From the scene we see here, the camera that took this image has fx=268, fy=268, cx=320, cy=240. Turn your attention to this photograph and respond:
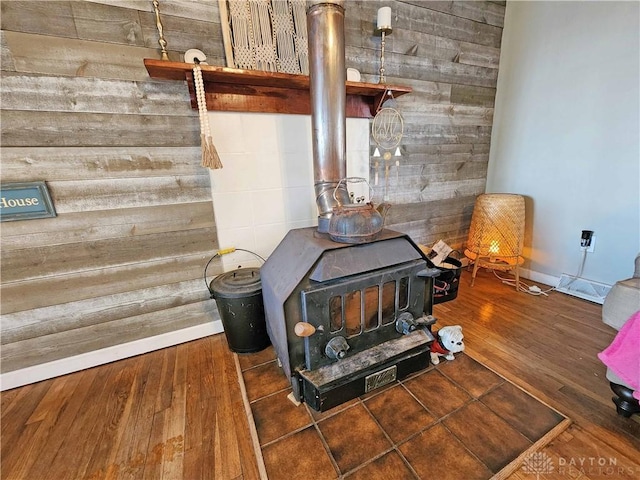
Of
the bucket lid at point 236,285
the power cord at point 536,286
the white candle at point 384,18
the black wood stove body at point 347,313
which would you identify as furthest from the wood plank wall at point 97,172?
the power cord at point 536,286

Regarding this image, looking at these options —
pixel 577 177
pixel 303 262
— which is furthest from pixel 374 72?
pixel 577 177

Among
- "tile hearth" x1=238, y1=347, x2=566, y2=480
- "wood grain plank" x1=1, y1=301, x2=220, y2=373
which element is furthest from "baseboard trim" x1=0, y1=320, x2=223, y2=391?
"tile hearth" x1=238, y1=347, x2=566, y2=480

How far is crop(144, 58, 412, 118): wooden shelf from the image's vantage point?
4.34ft

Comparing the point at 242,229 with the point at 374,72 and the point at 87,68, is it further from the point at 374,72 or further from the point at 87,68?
the point at 374,72

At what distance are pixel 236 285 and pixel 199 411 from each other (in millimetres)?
593

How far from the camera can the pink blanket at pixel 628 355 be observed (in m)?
0.94

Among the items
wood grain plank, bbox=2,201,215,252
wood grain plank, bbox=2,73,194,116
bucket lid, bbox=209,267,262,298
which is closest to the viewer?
wood grain plank, bbox=2,73,194,116

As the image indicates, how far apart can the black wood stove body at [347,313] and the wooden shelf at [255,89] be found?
34.2 inches

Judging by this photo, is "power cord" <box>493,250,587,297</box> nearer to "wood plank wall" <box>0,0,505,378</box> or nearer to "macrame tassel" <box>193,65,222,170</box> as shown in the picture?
"wood plank wall" <box>0,0,505,378</box>

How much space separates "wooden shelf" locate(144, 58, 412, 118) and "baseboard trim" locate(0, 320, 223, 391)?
136 centimetres

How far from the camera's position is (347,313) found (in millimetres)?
1204

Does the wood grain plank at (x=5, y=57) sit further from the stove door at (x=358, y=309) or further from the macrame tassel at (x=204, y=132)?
the stove door at (x=358, y=309)

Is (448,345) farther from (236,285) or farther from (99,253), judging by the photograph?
(99,253)

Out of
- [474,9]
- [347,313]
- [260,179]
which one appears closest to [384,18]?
[474,9]
